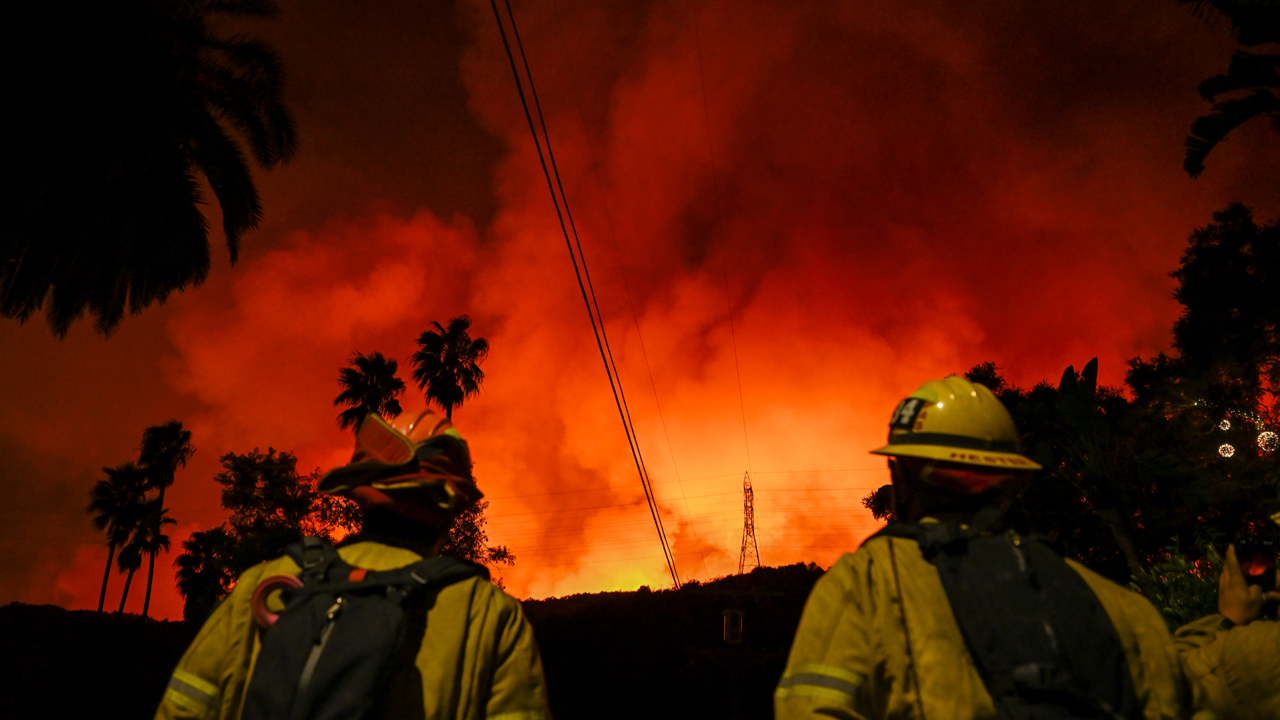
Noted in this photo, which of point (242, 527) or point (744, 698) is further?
point (242, 527)

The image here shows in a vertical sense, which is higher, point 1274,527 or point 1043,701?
point 1274,527

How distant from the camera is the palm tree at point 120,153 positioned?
11328 mm

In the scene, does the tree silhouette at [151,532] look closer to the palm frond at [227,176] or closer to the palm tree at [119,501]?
the palm tree at [119,501]

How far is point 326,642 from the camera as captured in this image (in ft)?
7.32

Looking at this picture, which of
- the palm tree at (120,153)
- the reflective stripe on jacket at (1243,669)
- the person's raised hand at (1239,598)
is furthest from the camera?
the palm tree at (120,153)

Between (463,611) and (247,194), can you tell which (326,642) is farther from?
(247,194)

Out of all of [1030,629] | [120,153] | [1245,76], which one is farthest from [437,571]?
[1245,76]

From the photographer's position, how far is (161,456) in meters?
42.0

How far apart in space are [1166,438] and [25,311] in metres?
26.0

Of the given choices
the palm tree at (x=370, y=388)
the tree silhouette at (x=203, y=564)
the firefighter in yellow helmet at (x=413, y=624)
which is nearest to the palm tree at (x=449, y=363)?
the palm tree at (x=370, y=388)

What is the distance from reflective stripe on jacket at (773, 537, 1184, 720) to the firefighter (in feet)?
2.53

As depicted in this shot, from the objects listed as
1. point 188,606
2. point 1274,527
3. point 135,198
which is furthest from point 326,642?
point 188,606

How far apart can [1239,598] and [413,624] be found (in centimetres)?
370

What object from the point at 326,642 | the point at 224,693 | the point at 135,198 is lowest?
the point at 224,693
